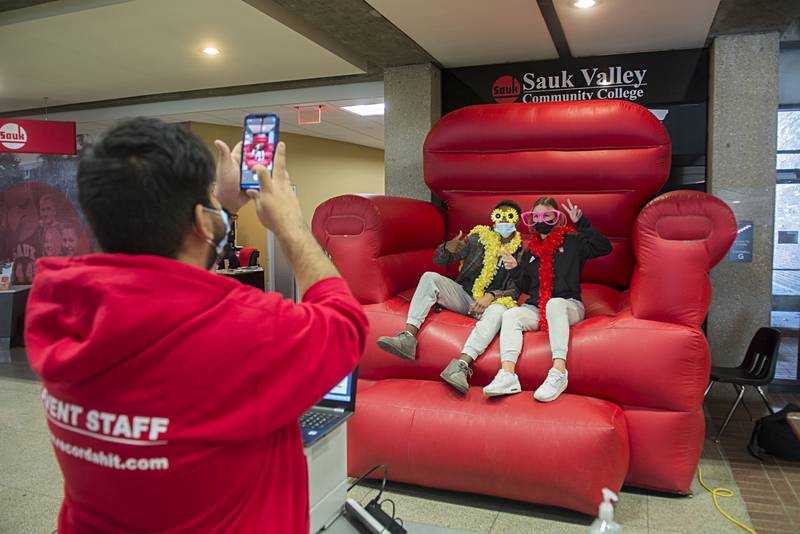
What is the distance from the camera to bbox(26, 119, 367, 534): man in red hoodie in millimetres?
833

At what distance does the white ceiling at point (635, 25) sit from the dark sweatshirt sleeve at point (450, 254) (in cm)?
169

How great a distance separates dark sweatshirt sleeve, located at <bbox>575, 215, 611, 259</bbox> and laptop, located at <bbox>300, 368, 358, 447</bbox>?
6.86 ft

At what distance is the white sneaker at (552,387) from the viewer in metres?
3.08

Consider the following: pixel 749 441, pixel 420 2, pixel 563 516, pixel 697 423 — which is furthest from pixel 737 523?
pixel 420 2

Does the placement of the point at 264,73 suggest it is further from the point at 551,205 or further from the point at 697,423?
the point at 697,423

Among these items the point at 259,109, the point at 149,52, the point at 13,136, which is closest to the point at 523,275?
the point at 149,52

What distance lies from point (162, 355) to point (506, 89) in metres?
5.12

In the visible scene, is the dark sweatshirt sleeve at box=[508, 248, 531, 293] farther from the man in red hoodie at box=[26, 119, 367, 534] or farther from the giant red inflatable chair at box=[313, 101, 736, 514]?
the man in red hoodie at box=[26, 119, 367, 534]

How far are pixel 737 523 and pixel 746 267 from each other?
238cm

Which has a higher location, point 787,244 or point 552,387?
point 787,244

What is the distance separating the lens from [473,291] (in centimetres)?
393

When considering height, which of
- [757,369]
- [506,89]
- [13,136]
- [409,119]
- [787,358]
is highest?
[506,89]

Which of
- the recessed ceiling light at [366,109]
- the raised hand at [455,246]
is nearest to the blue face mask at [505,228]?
the raised hand at [455,246]

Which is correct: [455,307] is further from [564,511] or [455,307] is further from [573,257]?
[564,511]
